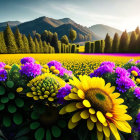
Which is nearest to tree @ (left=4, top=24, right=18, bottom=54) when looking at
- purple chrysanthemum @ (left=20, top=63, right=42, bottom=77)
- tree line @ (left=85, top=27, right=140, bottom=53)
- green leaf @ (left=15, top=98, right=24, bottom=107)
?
purple chrysanthemum @ (left=20, top=63, right=42, bottom=77)

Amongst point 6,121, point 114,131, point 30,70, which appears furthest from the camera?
point 30,70

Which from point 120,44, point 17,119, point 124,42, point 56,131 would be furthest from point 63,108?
point 120,44

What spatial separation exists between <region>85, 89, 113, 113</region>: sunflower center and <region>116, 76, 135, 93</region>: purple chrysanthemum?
3.18 ft

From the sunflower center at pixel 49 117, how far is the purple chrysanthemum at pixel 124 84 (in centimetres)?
123

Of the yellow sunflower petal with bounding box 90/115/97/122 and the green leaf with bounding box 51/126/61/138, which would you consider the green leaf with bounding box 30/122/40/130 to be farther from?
the yellow sunflower petal with bounding box 90/115/97/122

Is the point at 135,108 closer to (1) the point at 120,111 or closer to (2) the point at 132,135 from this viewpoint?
(2) the point at 132,135

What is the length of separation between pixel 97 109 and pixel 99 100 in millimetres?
81

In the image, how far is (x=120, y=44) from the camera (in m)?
32.3

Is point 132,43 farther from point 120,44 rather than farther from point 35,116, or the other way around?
point 35,116

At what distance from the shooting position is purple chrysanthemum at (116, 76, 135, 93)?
71.1 inches

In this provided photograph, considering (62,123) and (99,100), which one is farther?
(62,123)

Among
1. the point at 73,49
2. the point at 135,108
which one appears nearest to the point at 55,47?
the point at 73,49

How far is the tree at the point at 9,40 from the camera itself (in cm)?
2145

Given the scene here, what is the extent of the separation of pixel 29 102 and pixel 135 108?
182 cm
